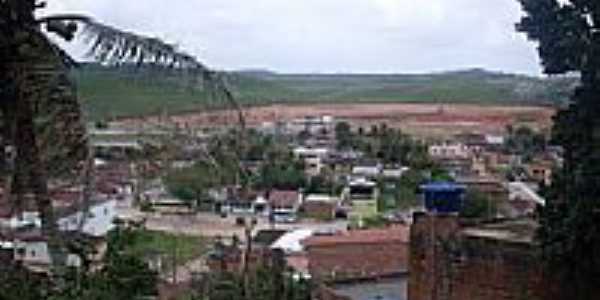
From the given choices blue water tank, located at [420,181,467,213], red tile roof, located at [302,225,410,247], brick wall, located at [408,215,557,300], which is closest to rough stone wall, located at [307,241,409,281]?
red tile roof, located at [302,225,410,247]

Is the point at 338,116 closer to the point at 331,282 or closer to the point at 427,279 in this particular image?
the point at 331,282

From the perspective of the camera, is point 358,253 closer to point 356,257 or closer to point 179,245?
point 356,257

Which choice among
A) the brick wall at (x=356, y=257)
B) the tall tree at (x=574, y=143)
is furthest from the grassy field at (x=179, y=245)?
the tall tree at (x=574, y=143)

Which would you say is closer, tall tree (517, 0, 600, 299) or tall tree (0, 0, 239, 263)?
tall tree (0, 0, 239, 263)

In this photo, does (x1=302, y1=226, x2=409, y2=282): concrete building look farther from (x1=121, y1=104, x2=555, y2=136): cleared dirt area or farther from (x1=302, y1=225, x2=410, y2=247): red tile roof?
(x1=121, y1=104, x2=555, y2=136): cleared dirt area

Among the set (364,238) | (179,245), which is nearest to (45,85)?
(364,238)

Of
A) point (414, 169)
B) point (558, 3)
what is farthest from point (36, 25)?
point (414, 169)
